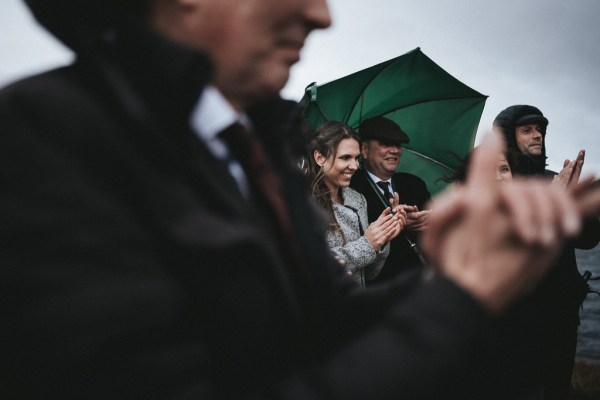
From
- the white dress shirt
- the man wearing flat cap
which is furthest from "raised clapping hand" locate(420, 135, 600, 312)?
the man wearing flat cap

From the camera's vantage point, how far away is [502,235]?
695 millimetres

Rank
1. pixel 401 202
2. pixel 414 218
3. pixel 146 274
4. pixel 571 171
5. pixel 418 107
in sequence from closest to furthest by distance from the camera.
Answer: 1. pixel 146 274
2. pixel 571 171
3. pixel 414 218
4. pixel 401 202
5. pixel 418 107

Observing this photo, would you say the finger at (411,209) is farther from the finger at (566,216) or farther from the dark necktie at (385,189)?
the finger at (566,216)

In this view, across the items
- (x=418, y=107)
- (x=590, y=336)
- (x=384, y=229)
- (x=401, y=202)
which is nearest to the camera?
(x=384, y=229)

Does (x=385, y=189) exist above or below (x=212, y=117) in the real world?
below

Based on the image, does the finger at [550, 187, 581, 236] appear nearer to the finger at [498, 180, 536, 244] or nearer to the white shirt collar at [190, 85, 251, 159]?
the finger at [498, 180, 536, 244]

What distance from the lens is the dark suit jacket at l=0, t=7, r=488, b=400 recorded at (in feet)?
1.96

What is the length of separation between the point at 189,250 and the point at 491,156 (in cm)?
54

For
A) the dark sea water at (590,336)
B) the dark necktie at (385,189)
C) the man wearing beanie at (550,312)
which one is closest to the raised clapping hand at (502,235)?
the man wearing beanie at (550,312)

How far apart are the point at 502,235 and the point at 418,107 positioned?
17.1 feet

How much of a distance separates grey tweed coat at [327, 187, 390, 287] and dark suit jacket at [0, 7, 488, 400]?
254cm

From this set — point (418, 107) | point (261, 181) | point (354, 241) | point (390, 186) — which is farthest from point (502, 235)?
point (418, 107)

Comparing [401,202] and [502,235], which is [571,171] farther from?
[502,235]

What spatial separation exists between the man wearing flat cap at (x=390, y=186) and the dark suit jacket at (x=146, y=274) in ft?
11.0
